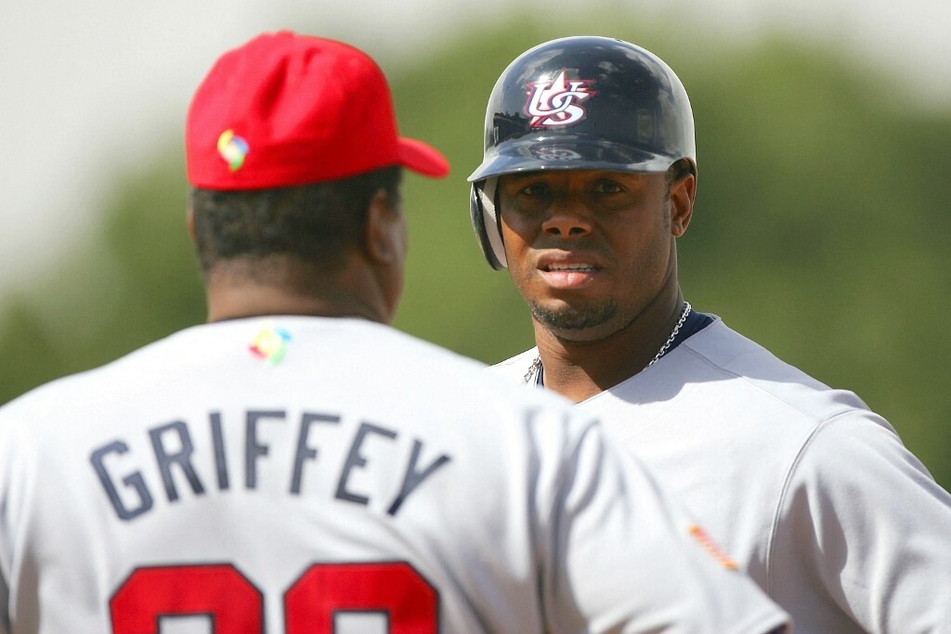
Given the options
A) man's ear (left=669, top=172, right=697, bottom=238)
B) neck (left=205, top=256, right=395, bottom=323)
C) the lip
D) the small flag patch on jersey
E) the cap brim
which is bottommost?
the small flag patch on jersey

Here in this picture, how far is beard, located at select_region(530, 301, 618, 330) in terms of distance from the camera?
4.37 metres

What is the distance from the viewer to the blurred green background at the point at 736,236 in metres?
29.7

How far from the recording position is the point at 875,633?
379cm

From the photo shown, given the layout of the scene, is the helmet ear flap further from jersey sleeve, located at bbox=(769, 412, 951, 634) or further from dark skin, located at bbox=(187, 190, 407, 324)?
dark skin, located at bbox=(187, 190, 407, 324)

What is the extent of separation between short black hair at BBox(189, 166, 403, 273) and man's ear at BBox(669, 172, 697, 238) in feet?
5.97

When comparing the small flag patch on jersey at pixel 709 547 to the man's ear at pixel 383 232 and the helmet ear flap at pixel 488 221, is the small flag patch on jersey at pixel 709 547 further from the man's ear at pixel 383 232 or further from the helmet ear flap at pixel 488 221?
the helmet ear flap at pixel 488 221

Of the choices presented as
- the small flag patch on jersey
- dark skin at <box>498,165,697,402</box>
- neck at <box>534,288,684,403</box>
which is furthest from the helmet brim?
the small flag patch on jersey

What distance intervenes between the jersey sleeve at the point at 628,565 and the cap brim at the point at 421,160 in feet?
2.01

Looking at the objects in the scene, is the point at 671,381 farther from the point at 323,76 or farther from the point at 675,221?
the point at 323,76

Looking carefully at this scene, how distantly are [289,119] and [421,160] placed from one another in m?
0.28

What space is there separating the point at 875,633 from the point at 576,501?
132 cm

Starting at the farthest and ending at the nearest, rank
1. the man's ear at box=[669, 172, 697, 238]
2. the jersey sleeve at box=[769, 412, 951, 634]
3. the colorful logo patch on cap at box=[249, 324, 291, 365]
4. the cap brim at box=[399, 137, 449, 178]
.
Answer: the man's ear at box=[669, 172, 697, 238] → the jersey sleeve at box=[769, 412, 951, 634] → the cap brim at box=[399, 137, 449, 178] → the colorful logo patch on cap at box=[249, 324, 291, 365]

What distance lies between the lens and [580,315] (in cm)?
438

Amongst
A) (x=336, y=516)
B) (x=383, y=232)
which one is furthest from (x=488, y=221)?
(x=336, y=516)
